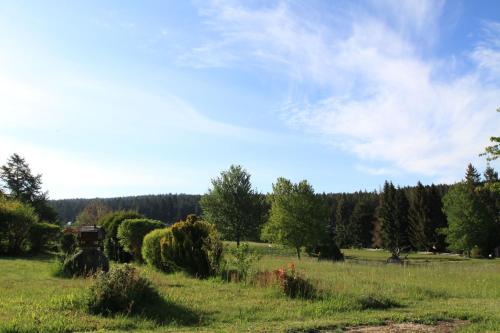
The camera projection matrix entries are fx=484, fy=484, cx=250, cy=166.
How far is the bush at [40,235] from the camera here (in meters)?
28.0

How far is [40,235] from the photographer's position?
28.2 metres

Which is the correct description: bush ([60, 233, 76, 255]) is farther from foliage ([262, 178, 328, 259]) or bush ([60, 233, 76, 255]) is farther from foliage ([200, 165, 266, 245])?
foliage ([200, 165, 266, 245])

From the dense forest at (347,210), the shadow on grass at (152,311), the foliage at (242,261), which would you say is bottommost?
the shadow on grass at (152,311)

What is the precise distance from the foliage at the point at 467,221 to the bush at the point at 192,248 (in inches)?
1541

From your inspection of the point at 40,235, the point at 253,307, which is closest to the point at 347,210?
the point at 40,235

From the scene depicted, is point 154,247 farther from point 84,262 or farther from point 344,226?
point 344,226

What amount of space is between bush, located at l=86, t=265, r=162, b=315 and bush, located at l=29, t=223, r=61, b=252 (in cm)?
2094

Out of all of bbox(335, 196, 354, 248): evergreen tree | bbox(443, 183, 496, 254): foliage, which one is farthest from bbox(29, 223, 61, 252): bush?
bbox(335, 196, 354, 248): evergreen tree

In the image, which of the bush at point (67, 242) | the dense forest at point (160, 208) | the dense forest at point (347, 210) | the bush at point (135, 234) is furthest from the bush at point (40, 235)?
the dense forest at point (160, 208)

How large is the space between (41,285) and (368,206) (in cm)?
8548

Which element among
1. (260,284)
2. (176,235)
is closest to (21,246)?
(176,235)

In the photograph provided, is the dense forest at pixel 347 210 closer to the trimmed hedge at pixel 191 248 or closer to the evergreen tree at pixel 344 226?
the evergreen tree at pixel 344 226

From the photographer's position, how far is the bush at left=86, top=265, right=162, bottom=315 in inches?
347

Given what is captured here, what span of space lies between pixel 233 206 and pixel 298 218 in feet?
42.4
